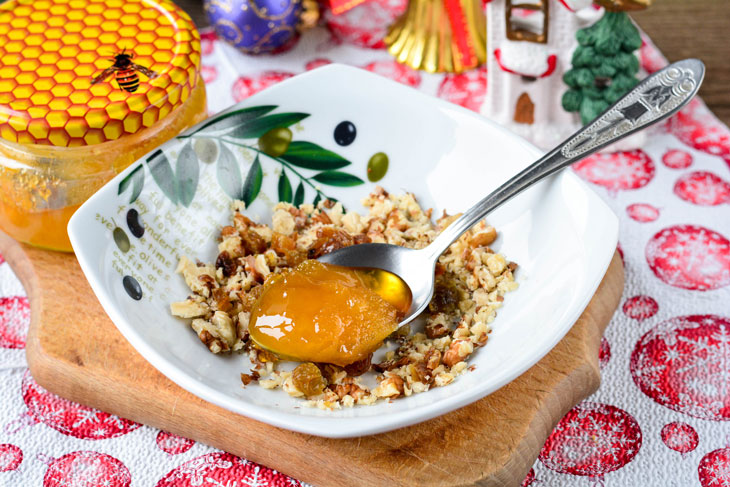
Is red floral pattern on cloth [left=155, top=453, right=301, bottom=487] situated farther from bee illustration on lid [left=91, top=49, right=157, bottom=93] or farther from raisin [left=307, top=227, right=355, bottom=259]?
bee illustration on lid [left=91, top=49, right=157, bottom=93]

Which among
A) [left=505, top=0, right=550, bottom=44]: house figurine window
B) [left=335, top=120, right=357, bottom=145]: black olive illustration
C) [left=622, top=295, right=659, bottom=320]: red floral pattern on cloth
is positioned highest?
[left=505, top=0, right=550, bottom=44]: house figurine window

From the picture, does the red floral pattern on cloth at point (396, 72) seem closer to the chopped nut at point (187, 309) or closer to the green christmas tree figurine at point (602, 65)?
the green christmas tree figurine at point (602, 65)

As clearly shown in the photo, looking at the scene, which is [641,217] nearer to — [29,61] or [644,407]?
[644,407]

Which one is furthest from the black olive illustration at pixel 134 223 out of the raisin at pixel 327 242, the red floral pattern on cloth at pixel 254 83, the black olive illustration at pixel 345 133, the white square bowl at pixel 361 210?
the red floral pattern on cloth at pixel 254 83

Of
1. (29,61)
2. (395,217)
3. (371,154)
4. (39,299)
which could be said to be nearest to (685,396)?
(395,217)

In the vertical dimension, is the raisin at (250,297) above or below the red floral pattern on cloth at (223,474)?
above

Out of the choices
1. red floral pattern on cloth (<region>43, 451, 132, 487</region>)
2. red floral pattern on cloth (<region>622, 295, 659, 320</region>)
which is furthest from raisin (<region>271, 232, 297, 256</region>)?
red floral pattern on cloth (<region>622, 295, 659, 320</region>)
